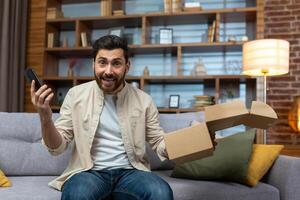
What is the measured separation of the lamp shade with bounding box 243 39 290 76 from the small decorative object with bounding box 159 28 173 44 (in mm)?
1133

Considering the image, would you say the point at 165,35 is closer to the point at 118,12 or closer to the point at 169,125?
the point at 118,12

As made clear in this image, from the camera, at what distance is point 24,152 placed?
192 cm

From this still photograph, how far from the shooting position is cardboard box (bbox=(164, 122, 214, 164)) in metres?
1.26

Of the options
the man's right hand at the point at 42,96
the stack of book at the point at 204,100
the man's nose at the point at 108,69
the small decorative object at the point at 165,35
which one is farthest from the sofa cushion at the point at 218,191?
the small decorative object at the point at 165,35

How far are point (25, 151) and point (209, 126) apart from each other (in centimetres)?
111

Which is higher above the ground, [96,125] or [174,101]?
[174,101]

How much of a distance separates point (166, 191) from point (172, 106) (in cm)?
253

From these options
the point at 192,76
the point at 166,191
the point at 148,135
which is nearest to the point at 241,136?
the point at 148,135

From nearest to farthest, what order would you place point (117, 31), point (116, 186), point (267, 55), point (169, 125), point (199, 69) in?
point (116, 186), point (169, 125), point (267, 55), point (199, 69), point (117, 31)

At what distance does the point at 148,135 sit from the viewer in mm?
1709

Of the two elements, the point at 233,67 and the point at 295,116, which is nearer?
the point at 295,116

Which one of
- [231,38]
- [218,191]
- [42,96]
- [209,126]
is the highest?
[231,38]

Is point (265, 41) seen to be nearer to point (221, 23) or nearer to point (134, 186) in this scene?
point (221, 23)

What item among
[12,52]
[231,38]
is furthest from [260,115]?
[12,52]
